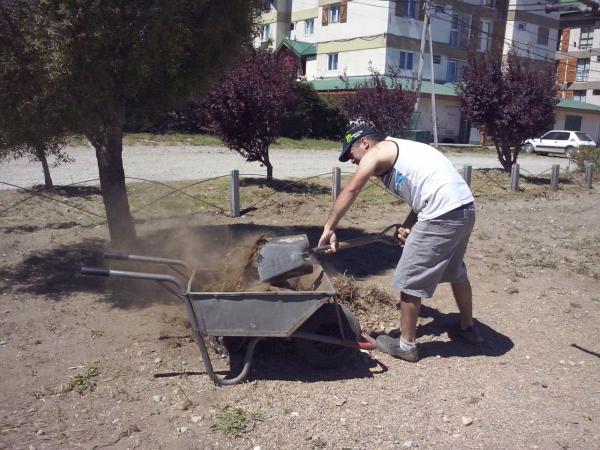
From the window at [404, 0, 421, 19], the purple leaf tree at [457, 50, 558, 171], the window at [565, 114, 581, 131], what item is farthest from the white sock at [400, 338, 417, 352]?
the window at [565, 114, 581, 131]

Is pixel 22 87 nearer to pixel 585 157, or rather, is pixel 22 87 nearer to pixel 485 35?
pixel 585 157

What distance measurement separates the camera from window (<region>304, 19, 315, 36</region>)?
43.7 metres

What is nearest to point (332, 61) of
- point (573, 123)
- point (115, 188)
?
point (573, 123)

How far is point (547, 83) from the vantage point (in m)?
15.9

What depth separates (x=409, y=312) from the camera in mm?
4301

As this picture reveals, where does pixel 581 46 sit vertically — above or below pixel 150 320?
above

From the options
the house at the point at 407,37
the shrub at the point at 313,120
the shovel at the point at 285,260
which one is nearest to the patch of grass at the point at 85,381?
the shovel at the point at 285,260

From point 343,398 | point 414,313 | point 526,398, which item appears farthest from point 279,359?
point 526,398

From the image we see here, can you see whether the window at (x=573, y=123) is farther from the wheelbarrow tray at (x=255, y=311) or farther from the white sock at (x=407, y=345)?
the wheelbarrow tray at (x=255, y=311)

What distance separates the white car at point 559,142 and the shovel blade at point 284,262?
29850mm

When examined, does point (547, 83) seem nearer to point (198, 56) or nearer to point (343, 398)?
point (198, 56)

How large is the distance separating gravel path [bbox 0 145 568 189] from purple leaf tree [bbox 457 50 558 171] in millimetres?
Result: 4292

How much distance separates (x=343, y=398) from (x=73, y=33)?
11.0ft

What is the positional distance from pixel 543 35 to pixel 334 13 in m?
18.7
